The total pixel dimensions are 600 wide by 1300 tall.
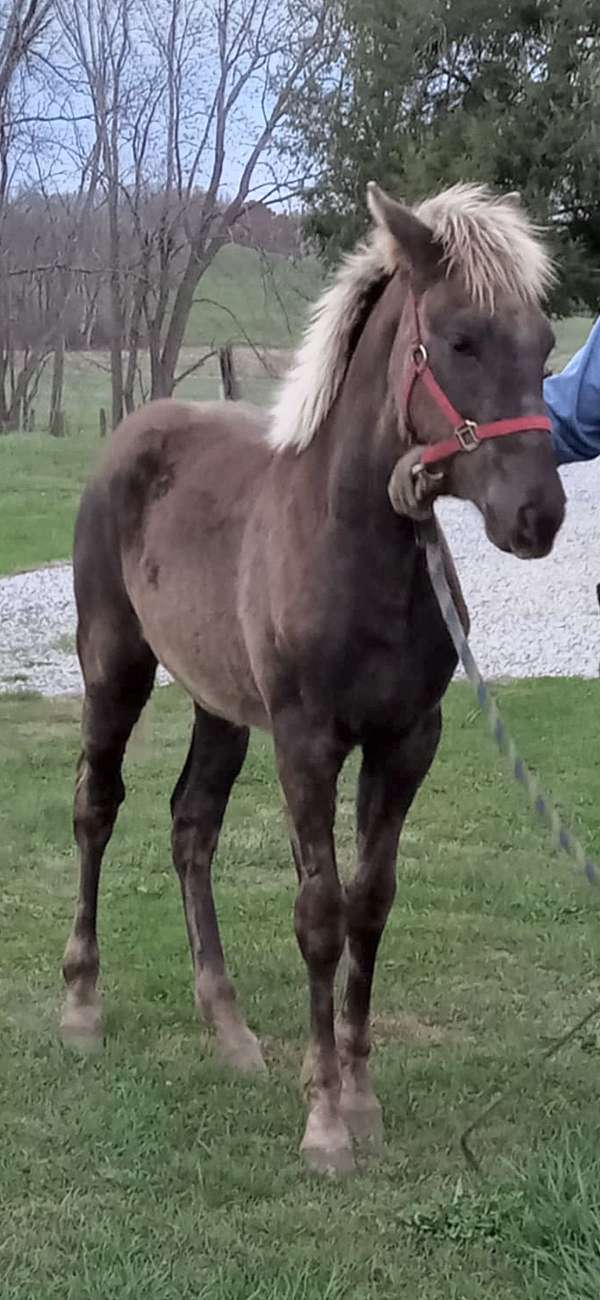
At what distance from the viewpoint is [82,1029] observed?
390 centimetres

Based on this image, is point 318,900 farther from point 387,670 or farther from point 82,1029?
point 82,1029

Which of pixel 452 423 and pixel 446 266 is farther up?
pixel 446 266

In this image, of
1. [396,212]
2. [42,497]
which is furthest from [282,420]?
[42,497]

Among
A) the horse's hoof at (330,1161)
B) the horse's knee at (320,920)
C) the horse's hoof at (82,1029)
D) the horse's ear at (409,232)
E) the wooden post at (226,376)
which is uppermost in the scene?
the horse's ear at (409,232)

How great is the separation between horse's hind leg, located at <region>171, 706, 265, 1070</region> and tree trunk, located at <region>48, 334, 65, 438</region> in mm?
22663

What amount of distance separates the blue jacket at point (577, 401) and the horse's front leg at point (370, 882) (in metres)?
0.75

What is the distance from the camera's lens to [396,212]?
2.70 m

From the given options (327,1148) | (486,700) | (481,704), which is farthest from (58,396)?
(486,700)

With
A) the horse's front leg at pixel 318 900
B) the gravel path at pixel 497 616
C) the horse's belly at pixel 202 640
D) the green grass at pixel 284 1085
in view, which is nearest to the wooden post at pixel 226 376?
the gravel path at pixel 497 616

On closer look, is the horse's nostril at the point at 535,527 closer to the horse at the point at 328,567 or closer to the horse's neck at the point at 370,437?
the horse at the point at 328,567

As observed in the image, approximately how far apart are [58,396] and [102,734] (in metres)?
26.1

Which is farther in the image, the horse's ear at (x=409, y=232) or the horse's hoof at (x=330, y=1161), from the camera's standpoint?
the horse's hoof at (x=330, y=1161)

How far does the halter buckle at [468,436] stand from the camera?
2594 mm

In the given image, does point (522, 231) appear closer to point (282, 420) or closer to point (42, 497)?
point (282, 420)
